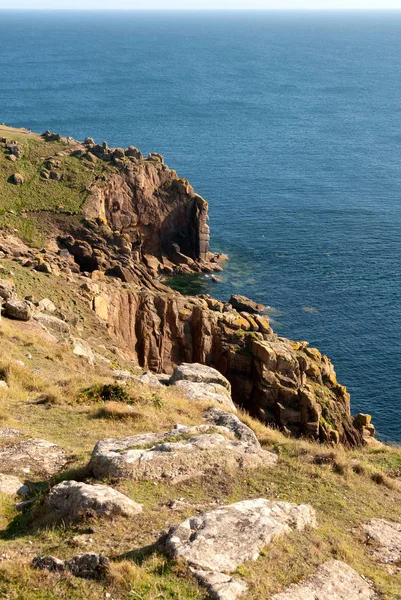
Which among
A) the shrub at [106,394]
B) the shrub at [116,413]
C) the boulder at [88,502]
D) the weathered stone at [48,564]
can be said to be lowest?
the shrub at [106,394]

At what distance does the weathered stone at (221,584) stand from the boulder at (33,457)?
7.23m

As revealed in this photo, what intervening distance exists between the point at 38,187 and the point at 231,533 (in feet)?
278

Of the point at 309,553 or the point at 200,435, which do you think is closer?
the point at 309,553

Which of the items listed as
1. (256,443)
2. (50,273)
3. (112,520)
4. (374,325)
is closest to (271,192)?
(374,325)

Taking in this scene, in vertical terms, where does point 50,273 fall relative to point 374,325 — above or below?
above

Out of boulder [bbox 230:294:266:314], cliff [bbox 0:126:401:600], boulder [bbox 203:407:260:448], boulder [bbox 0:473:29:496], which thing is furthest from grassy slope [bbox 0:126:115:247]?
boulder [bbox 0:473:29:496]

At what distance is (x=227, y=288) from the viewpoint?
306ft

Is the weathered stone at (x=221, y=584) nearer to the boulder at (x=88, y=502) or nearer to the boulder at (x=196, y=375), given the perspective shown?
the boulder at (x=88, y=502)

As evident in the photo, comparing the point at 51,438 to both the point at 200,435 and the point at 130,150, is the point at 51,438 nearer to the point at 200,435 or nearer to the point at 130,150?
the point at 200,435

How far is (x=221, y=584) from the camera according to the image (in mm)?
14711

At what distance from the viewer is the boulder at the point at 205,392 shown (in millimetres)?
32719

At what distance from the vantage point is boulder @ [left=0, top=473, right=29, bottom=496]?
63.1 feet

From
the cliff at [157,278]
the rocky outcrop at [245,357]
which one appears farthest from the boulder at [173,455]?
the cliff at [157,278]

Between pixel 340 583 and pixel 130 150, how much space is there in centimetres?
9392
